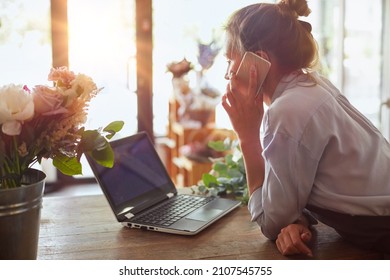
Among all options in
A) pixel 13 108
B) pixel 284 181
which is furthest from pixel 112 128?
pixel 284 181

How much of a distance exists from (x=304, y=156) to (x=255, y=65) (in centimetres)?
24

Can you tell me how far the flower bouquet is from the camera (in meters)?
0.71

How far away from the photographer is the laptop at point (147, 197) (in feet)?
Answer: 3.33

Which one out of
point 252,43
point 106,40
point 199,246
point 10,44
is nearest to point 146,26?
point 106,40

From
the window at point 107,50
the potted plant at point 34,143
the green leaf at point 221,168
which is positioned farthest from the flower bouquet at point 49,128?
the window at point 107,50

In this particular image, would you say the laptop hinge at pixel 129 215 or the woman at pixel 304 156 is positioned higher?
the woman at pixel 304 156

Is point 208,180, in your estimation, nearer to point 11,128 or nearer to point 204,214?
point 204,214

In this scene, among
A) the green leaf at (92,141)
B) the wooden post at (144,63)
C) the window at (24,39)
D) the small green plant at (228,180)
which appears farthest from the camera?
the wooden post at (144,63)

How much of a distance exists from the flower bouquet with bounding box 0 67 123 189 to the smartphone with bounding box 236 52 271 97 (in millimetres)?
360

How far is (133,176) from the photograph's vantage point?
3.76 feet

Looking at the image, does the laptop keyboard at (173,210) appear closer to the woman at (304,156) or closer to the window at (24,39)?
the woman at (304,156)

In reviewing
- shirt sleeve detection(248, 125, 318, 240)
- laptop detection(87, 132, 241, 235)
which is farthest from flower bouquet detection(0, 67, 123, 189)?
shirt sleeve detection(248, 125, 318, 240)

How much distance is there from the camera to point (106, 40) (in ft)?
11.4
